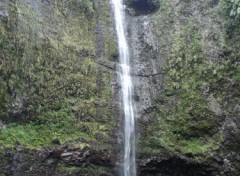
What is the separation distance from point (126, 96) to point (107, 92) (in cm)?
73

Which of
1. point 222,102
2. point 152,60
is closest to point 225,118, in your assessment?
point 222,102

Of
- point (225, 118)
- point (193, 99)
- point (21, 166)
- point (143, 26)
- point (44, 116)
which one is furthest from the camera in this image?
point (143, 26)

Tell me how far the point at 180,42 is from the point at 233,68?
8.86ft

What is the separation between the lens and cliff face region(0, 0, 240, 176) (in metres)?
10.8

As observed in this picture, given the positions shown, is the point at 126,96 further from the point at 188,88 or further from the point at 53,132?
the point at 53,132

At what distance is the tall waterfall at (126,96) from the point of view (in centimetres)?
1173

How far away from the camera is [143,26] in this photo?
15898mm

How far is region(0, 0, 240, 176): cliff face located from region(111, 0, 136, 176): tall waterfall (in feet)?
0.80

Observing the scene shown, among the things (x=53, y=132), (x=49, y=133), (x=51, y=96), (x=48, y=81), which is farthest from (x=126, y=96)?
(x=49, y=133)

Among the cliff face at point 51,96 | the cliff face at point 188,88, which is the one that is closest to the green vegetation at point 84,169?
the cliff face at point 51,96

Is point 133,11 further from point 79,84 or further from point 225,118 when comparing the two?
point 225,118

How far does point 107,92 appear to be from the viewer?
43.1 ft

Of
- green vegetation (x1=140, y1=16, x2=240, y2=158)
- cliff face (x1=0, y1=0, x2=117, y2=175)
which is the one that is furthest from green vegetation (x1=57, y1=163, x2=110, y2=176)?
green vegetation (x1=140, y1=16, x2=240, y2=158)

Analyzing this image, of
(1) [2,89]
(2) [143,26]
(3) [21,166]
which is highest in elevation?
(2) [143,26]
